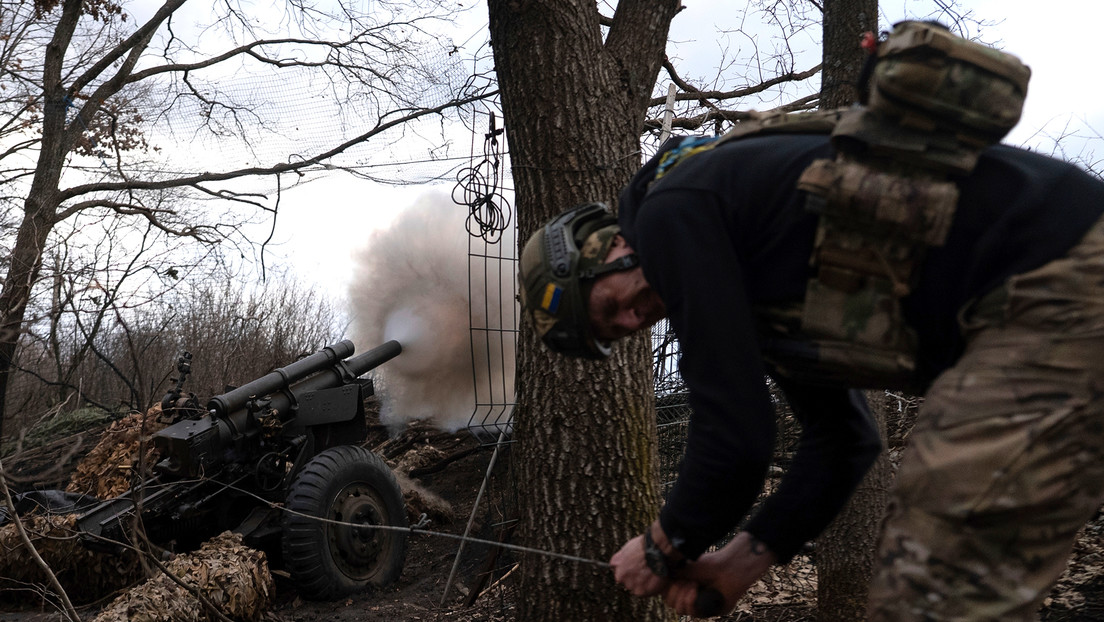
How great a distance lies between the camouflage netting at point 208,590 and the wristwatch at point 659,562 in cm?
389

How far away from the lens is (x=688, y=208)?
5.64 ft

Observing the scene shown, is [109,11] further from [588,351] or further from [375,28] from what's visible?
[588,351]

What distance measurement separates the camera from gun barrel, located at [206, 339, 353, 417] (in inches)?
269

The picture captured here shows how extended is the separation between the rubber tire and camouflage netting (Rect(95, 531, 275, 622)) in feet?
1.55

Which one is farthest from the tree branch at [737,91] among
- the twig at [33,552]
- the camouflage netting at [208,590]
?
the twig at [33,552]

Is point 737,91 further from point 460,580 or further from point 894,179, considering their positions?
point 894,179

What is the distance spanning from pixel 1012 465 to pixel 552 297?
1.02 metres

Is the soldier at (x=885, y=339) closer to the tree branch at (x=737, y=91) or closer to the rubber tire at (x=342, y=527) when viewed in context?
the rubber tire at (x=342, y=527)

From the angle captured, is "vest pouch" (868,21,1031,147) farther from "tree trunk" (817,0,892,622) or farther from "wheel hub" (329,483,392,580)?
"wheel hub" (329,483,392,580)

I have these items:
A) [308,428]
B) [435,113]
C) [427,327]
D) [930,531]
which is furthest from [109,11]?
[930,531]

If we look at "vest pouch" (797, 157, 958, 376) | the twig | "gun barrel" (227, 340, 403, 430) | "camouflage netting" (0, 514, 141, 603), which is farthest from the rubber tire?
"vest pouch" (797, 157, 958, 376)

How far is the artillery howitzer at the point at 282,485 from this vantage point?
653cm

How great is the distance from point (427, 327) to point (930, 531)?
7790 mm

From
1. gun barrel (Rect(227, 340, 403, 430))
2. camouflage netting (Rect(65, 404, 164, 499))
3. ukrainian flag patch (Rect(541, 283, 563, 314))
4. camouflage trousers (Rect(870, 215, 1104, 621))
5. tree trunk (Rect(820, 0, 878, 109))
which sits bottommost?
camouflage netting (Rect(65, 404, 164, 499))
